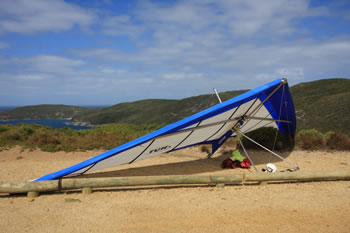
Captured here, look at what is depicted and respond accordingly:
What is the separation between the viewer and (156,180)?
5.15 m

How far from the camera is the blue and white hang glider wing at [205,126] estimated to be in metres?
4.64

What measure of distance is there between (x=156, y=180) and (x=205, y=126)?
1.91 m

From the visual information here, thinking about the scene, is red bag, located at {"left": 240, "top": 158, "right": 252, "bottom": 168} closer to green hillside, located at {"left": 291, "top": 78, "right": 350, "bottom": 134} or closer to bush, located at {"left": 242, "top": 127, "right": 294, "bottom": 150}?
bush, located at {"left": 242, "top": 127, "right": 294, "bottom": 150}

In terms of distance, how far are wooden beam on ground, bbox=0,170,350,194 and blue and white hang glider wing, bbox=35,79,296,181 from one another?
22 centimetres

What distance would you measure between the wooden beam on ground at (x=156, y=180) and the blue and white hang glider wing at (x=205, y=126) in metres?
0.22

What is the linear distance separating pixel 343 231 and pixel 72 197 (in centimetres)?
539

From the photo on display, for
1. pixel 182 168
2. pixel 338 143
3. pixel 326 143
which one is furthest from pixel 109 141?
pixel 338 143

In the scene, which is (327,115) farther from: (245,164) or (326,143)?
(245,164)

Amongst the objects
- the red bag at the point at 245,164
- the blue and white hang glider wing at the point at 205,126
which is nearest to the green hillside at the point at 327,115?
the blue and white hang glider wing at the point at 205,126

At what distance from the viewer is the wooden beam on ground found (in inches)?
191

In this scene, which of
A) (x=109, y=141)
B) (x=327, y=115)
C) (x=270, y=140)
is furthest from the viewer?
(x=327, y=115)

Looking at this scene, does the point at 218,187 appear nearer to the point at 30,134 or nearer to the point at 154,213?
the point at 154,213

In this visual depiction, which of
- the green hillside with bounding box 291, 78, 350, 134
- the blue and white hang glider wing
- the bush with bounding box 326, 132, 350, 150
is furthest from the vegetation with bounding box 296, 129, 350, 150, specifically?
the green hillside with bounding box 291, 78, 350, 134

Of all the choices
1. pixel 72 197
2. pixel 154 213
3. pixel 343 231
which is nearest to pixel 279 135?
pixel 343 231
